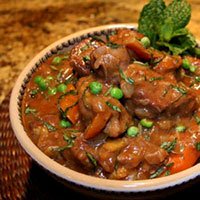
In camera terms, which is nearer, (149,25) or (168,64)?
(168,64)

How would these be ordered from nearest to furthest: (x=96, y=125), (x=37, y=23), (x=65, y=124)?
(x=96, y=125)
(x=65, y=124)
(x=37, y=23)

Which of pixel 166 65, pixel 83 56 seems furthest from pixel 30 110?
pixel 166 65

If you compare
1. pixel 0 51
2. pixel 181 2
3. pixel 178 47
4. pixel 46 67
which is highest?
pixel 181 2

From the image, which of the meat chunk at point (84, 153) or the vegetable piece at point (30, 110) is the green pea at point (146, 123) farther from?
the vegetable piece at point (30, 110)

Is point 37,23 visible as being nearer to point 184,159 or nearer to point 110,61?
point 110,61

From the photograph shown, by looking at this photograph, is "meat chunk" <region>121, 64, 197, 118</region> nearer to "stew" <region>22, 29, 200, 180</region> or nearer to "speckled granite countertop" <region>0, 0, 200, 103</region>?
"stew" <region>22, 29, 200, 180</region>

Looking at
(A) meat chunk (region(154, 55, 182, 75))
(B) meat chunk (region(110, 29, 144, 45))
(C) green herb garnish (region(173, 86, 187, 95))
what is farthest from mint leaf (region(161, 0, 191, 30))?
(C) green herb garnish (region(173, 86, 187, 95))

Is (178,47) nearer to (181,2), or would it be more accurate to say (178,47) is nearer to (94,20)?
(181,2)

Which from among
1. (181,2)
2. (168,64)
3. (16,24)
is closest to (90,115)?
(168,64)
